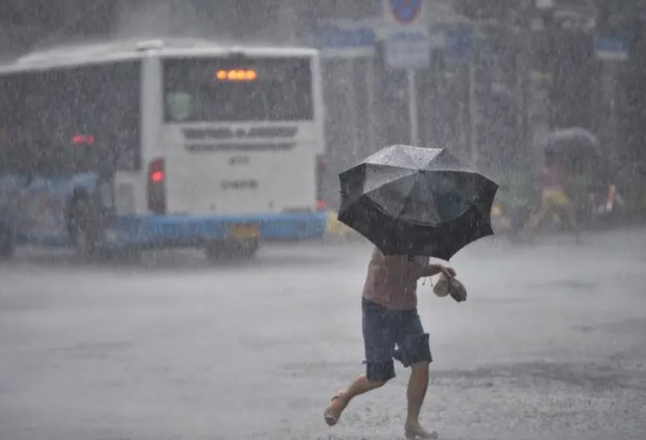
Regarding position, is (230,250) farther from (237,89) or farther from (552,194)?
(552,194)

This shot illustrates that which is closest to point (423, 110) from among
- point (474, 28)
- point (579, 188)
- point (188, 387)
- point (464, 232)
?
point (474, 28)

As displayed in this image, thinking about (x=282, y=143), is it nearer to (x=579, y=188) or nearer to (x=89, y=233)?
(x=89, y=233)

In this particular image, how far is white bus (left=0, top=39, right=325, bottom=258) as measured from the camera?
21.4 metres

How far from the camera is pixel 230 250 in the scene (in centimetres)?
2261

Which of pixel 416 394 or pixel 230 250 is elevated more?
pixel 416 394

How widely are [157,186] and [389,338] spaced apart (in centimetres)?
1334

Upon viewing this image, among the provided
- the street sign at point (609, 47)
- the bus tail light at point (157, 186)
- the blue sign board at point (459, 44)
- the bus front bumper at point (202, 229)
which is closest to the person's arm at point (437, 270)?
the bus front bumper at point (202, 229)

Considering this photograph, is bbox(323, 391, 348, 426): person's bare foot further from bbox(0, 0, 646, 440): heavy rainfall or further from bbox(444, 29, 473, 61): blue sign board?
bbox(444, 29, 473, 61): blue sign board

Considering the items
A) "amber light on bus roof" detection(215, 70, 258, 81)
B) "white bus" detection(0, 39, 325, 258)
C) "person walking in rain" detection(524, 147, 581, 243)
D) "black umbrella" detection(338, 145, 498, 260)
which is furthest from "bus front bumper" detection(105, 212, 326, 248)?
"black umbrella" detection(338, 145, 498, 260)

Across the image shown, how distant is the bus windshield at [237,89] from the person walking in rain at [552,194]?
385cm

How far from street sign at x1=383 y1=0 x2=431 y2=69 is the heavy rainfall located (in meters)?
0.04

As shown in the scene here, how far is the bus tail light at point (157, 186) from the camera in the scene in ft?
69.6

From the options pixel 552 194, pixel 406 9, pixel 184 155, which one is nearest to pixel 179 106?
pixel 184 155

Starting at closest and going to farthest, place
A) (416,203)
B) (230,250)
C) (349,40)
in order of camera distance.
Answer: (416,203) → (230,250) → (349,40)
